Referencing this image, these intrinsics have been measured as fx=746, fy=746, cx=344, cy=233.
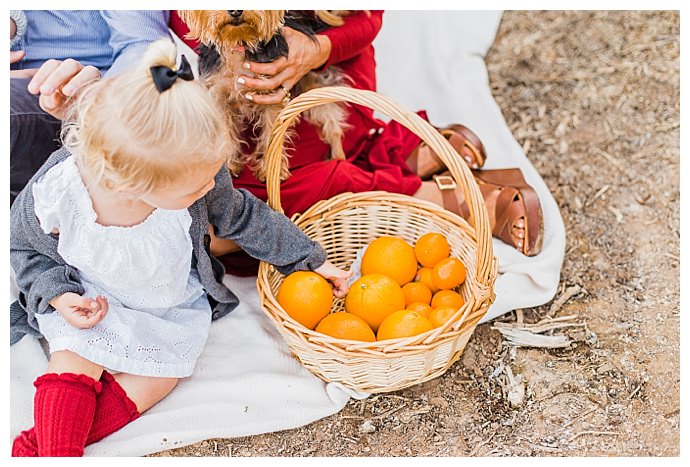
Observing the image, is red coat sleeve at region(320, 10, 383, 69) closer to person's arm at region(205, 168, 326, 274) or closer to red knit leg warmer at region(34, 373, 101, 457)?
person's arm at region(205, 168, 326, 274)

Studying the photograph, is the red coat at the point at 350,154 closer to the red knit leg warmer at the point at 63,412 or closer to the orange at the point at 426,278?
the orange at the point at 426,278

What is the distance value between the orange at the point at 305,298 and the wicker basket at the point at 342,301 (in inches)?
2.3

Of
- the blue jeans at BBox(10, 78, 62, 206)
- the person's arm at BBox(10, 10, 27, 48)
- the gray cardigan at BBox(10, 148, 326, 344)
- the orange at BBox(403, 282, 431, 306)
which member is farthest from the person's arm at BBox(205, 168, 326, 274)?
the person's arm at BBox(10, 10, 27, 48)

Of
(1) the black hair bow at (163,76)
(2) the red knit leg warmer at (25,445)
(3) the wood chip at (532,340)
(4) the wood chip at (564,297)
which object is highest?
(1) the black hair bow at (163,76)

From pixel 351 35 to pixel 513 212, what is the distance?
77 centimetres

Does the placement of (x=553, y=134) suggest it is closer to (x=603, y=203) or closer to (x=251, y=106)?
(x=603, y=203)

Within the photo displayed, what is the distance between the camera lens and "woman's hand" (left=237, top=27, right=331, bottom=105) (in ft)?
6.95

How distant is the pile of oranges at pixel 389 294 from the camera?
1968mm

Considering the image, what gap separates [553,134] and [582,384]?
122cm

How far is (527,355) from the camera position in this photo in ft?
7.23

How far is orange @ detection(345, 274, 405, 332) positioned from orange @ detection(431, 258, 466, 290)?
5.0 inches

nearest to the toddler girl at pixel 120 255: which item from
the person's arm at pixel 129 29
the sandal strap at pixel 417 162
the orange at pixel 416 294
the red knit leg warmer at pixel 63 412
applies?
the red knit leg warmer at pixel 63 412

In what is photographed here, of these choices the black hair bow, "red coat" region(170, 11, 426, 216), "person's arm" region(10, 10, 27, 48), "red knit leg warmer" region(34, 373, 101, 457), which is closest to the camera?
the black hair bow
